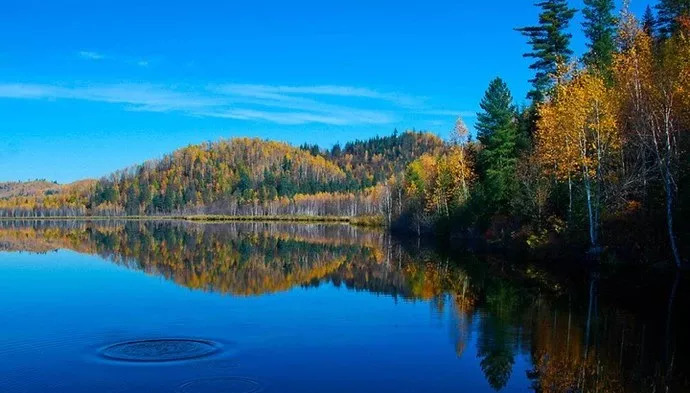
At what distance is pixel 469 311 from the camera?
2508 centimetres

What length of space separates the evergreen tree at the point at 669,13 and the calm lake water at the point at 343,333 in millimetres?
32368

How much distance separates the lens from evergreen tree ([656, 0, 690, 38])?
55562 millimetres

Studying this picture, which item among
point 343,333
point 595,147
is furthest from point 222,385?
point 595,147

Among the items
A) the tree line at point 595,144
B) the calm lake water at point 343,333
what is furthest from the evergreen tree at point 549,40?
the calm lake water at point 343,333

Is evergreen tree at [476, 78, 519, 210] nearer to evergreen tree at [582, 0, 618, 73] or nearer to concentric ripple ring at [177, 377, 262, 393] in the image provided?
evergreen tree at [582, 0, 618, 73]

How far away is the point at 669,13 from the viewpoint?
62656 mm

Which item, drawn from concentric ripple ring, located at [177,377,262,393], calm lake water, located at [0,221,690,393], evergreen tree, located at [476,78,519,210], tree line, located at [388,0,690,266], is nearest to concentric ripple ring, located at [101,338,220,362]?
calm lake water, located at [0,221,690,393]

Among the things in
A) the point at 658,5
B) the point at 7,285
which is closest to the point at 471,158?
the point at 658,5

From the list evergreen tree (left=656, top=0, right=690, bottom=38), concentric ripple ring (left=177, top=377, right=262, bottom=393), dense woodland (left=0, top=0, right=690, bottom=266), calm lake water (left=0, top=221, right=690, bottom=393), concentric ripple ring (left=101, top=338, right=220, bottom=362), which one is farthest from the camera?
evergreen tree (left=656, top=0, right=690, bottom=38)

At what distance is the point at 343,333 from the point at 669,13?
5675 centimetres

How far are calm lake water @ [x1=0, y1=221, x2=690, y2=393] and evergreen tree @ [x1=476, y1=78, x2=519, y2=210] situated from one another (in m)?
21.7

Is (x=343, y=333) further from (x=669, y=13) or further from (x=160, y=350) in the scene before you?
(x=669, y=13)

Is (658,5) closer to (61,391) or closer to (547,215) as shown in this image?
(547,215)

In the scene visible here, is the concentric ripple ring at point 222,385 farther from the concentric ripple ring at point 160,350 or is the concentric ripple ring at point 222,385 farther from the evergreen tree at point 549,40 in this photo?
the evergreen tree at point 549,40
